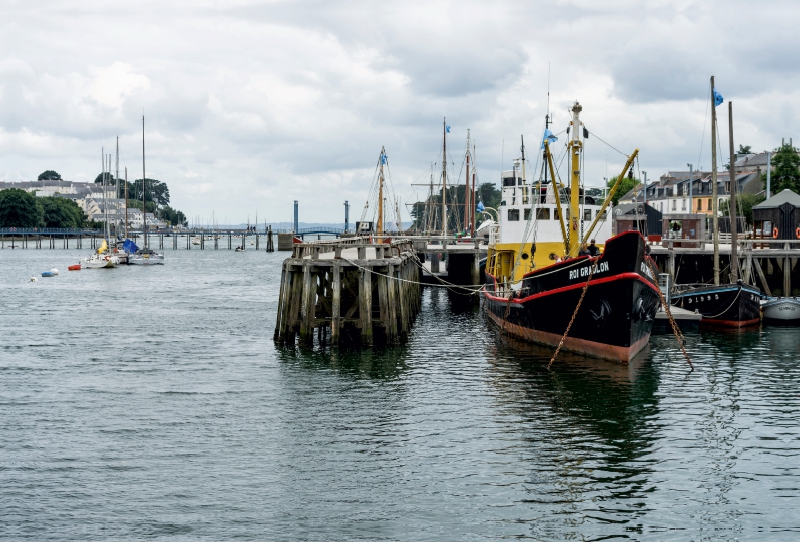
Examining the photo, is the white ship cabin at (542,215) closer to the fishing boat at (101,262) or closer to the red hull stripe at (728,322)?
the red hull stripe at (728,322)

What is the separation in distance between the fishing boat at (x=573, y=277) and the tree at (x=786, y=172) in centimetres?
4727

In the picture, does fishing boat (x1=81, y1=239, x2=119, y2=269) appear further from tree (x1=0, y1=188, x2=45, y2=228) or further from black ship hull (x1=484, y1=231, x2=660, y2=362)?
tree (x1=0, y1=188, x2=45, y2=228)

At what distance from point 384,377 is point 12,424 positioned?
10.2 metres

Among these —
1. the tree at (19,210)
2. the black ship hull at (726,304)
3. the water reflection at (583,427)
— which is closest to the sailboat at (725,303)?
the black ship hull at (726,304)

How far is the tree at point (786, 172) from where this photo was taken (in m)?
75.1

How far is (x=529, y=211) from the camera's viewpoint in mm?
35500

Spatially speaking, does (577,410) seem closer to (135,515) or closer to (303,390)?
(303,390)

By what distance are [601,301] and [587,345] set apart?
2.47 metres

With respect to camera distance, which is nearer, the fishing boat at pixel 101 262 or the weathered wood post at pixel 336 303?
the weathered wood post at pixel 336 303

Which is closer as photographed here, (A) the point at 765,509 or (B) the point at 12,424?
(A) the point at 765,509

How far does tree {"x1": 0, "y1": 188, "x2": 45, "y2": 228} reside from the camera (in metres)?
175

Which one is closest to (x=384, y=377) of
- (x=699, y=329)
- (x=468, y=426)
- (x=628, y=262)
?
(x=468, y=426)

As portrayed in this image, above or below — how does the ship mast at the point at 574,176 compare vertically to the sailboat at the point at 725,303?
above

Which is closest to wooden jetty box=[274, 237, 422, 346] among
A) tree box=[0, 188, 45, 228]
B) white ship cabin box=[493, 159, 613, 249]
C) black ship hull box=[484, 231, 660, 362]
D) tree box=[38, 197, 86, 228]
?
black ship hull box=[484, 231, 660, 362]
